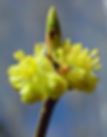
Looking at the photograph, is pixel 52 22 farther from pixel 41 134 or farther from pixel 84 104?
pixel 84 104

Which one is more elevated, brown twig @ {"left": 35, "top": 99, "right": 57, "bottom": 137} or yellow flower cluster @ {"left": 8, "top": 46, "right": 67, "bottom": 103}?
yellow flower cluster @ {"left": 8, "top": 46, "right": 67, "bottom": 103}

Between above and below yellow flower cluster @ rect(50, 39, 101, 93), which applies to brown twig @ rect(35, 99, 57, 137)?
below

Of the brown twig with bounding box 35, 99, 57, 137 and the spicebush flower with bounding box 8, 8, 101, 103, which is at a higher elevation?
the spicebush flower with bounding box 8, 8, 101, 103

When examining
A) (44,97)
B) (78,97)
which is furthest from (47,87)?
(78,97)

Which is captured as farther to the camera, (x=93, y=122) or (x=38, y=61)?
(x=93, y=122)

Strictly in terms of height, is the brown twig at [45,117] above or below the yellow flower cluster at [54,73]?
below
